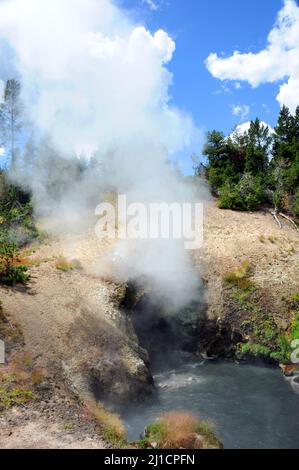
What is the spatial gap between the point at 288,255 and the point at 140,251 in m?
9.65

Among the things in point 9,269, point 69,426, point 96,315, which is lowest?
point 69,426

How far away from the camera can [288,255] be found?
28.5m

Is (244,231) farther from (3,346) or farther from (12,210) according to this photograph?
(3,346)

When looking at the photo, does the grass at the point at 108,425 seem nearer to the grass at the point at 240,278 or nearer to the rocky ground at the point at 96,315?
the rocky ground at the point at 96,315

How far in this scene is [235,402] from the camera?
19266 mm

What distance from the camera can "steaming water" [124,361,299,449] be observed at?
16.1 meters

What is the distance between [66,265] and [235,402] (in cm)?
1107

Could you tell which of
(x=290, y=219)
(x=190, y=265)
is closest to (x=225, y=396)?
(x=190, y=265)

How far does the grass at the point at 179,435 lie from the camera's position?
13500 mm

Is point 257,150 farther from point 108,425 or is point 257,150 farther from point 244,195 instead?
point 108,425

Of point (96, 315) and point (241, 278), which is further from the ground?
point (241, 278)

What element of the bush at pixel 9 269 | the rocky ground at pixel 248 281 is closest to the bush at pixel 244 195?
the rocky ground at pixel 248 281

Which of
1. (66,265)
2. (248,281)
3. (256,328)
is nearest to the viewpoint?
(66,265)

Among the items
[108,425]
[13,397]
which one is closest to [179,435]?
[108,425]
